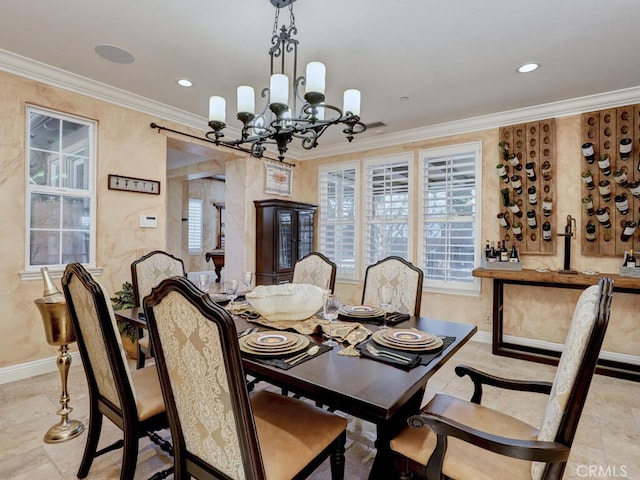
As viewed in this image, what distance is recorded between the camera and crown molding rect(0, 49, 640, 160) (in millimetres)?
2832

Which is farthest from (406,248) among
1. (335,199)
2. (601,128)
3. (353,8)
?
(353,8)

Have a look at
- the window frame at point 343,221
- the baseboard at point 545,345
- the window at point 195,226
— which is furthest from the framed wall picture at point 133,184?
the window at point 195,226

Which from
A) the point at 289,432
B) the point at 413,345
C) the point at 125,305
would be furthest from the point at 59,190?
the point at 413,345

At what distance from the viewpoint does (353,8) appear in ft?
6.84

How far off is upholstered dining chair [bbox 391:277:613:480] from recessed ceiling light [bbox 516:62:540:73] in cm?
234

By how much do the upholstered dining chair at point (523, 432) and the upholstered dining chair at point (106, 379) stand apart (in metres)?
1.10

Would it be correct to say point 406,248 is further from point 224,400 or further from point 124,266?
point 224,400

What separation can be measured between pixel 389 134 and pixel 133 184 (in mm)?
3237

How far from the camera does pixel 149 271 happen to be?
2775mm

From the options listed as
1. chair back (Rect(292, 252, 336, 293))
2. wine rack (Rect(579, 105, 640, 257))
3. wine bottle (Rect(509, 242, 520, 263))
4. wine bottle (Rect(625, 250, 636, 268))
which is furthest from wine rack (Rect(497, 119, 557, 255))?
chair back (Rect(292, 252, 336, 293))

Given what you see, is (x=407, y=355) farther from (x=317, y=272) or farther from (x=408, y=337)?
(x=317, y=272)

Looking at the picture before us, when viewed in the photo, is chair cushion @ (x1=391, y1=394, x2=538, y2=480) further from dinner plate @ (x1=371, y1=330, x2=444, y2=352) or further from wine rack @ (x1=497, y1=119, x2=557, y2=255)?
wine rack @ (x1=497, y1=119, x2=557, y2=255)

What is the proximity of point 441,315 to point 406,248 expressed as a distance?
0.97 meters

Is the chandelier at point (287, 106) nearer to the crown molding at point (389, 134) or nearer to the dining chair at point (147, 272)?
the dining chair at point (147, 272)
